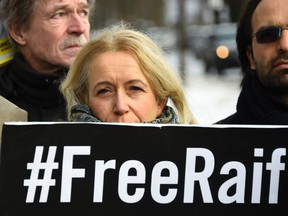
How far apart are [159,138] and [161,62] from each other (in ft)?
→ 1.95

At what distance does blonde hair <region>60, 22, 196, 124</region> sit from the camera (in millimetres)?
3385

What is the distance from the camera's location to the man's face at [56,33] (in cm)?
417

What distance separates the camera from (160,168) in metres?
2.92

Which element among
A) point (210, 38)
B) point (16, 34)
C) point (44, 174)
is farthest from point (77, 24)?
point (210, 38)

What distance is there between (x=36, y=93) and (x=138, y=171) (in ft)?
4.33

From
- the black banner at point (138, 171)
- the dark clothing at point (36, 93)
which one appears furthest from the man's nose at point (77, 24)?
the black banner at point (138, 171)

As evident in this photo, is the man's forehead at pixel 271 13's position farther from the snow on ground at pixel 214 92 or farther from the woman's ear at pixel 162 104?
the snow on ground at pixel 214 92

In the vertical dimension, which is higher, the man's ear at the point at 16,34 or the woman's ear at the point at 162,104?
the man's ear at the point at 16,34

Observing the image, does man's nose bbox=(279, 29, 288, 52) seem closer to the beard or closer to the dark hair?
the beard

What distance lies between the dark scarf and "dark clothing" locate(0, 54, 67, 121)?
2.44ft

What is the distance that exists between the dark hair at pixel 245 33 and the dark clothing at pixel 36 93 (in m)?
0.88

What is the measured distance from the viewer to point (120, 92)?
329cm

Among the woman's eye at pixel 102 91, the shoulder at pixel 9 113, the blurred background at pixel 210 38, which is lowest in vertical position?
the shoulder at pixel 9 113

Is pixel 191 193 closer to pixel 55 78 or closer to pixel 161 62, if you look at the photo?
pixel 161 62
